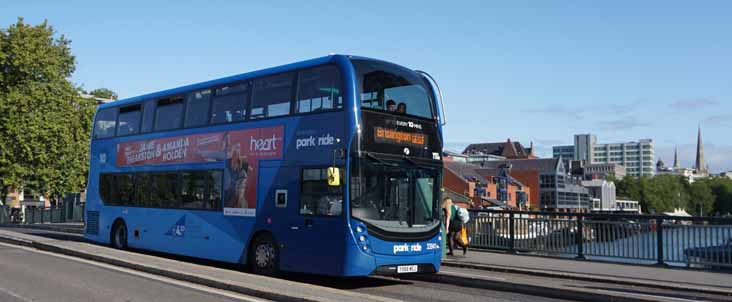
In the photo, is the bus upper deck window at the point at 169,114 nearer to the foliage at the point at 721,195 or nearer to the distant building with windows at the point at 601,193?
the distant building with windows at the point at 601,193

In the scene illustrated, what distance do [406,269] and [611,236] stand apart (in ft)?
24.4

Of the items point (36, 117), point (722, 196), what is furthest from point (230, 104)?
point (722, 196)

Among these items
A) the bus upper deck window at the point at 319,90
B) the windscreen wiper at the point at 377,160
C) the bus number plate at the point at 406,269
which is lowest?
the bus number plate at the point at 406,269

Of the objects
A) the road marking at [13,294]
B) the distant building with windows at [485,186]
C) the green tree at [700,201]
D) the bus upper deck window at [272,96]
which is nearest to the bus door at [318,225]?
the bus upper deck window at [272,96]

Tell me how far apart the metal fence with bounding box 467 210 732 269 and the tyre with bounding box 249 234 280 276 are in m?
8.20

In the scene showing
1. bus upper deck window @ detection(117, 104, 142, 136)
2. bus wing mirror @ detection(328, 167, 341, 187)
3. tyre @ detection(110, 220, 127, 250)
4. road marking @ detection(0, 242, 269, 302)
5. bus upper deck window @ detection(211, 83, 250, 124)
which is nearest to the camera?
road marking @ detection(0, 242, 269, 302)

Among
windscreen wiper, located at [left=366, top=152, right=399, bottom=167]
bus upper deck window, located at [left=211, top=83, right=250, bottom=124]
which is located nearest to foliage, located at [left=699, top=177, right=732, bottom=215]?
bus upper deck window, located at [left=211, top=83, right=250, bottom=124]

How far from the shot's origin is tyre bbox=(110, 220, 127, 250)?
1848 centimetres

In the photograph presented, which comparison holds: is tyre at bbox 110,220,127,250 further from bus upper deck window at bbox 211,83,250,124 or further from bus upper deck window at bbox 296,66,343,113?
bus upper deck window at bbox 296,66,343,113

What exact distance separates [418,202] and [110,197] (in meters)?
10.7

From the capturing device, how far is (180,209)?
630 inches

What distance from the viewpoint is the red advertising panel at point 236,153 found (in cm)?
1350

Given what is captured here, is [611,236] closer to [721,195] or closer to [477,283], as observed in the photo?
[477,283]

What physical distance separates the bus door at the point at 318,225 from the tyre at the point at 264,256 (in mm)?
645
